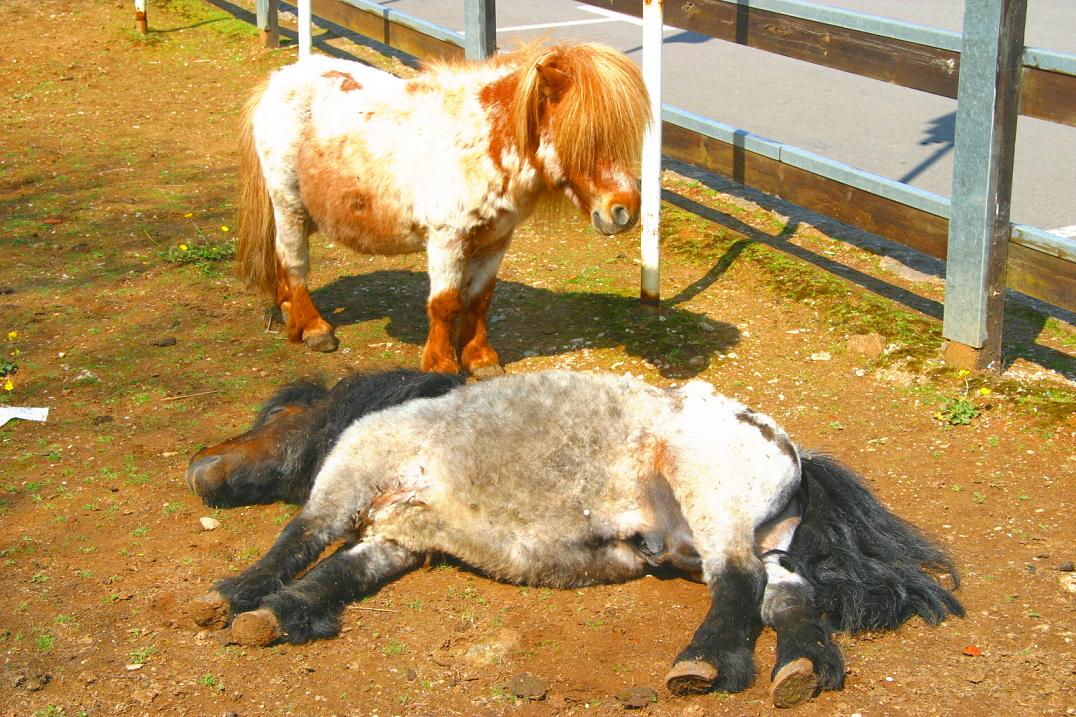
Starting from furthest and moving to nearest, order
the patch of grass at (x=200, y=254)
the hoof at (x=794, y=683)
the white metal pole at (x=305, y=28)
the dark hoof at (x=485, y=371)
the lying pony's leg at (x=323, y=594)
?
1. the white metal pole at (x=305, y=28)
2. the patch of grass at (x=200, y=254)
3. the dark hoof at (x=485, y=371)
4. the lying pony's leg at (x=323, y=594)
5. the hoof at (x=794, y=683)

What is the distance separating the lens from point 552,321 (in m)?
6.18

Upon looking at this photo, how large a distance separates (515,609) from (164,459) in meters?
1.90

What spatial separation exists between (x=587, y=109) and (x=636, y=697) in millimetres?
2541

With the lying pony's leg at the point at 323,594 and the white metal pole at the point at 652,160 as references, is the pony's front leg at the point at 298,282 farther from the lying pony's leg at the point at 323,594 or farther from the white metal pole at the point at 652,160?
the lying pony's leg at the point at 323,594

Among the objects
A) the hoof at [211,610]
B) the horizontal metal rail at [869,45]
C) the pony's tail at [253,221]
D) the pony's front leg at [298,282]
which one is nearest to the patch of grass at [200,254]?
the pony's tail at [253,221]

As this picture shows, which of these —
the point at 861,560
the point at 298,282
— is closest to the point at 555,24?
the point at 298,282

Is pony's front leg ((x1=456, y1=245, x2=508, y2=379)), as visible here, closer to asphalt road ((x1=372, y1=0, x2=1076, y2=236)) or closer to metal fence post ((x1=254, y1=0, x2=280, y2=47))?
asphalt road ((x1=372, y1=0, x2=1076, y2=236))

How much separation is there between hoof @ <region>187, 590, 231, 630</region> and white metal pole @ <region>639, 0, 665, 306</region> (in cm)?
339

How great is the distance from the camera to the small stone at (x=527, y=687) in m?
3.25

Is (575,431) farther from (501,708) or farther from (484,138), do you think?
(484,138)

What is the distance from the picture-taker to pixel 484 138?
4.97 meters

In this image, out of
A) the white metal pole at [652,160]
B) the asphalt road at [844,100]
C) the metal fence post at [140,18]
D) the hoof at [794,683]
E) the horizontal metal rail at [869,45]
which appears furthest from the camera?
the metal fence post at [140,18]

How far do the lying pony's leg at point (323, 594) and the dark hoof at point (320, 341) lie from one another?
7.06 ft

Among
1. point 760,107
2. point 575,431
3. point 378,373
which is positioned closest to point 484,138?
point 378,373
